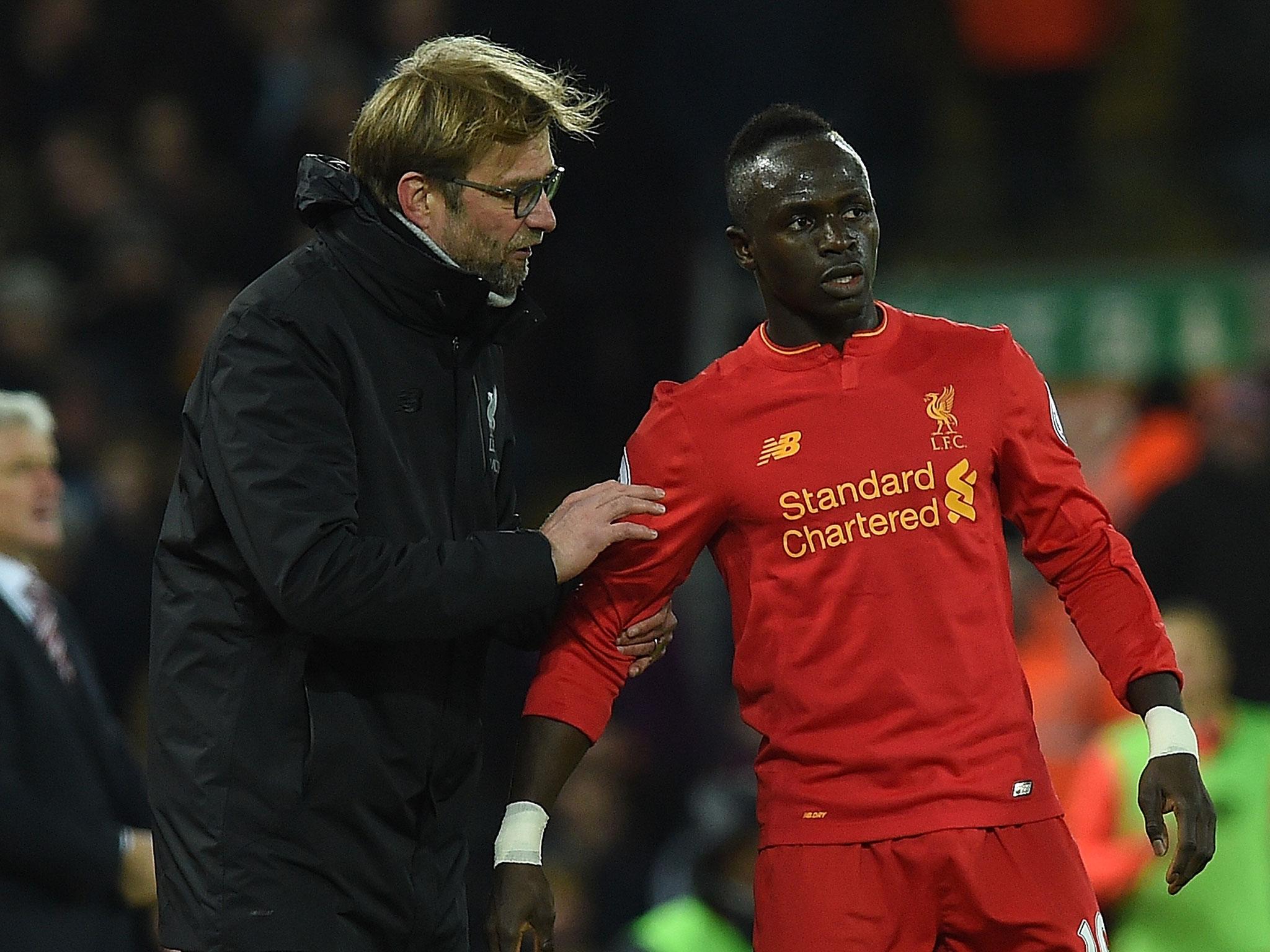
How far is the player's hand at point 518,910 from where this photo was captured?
3.11m

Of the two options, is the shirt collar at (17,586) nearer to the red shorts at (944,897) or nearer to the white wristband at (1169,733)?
the red shorts at (944,897)

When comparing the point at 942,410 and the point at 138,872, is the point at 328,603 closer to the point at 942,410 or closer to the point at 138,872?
the point at 942,410

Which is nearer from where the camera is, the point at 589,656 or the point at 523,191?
the point at 523,191

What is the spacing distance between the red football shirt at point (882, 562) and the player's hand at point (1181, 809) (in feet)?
0.52

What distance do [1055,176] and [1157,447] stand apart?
1426mm

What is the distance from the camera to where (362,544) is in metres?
2.94

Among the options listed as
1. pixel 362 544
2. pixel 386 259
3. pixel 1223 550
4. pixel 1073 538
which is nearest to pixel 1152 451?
pixel 1223 550

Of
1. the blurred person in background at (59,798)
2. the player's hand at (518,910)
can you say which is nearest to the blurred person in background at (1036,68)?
the blurred person in background at (59,798)

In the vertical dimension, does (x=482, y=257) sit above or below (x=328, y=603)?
above

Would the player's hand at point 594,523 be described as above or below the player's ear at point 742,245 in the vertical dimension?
below

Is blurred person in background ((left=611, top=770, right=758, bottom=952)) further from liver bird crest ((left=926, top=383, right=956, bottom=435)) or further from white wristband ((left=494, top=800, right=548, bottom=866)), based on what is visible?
liver bird crest ((left=926, top=383, right=956, bottom=435))

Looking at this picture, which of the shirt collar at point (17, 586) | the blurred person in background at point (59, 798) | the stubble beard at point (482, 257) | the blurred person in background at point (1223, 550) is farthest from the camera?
the blurred person in background at point (1223, 550)

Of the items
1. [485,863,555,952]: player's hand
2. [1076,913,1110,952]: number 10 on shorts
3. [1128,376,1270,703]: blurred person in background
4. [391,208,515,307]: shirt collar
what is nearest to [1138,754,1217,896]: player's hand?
[1076,913,1110,952]: number 10 on shorts

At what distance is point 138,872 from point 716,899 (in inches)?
55.3
